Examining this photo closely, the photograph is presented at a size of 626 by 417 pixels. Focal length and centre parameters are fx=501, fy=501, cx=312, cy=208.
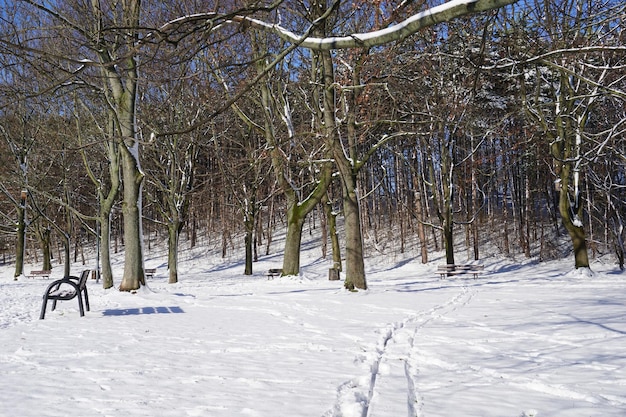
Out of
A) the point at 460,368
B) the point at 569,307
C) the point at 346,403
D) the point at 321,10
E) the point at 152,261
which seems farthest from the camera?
the point at 152,261

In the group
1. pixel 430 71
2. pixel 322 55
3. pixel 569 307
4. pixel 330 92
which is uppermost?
pixel 322 55

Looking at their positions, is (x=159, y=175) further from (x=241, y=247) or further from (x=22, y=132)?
(x=241, y=247)

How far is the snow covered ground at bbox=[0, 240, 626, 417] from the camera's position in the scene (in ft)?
11.9

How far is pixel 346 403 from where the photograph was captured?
364 cm

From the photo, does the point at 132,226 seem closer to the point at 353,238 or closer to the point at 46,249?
the point at 353,238

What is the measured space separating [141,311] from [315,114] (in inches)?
342

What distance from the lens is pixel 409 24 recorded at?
3.45 m

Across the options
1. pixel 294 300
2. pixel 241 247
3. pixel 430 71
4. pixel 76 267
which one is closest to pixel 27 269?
pixel 76 267

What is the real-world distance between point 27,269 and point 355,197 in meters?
35.8

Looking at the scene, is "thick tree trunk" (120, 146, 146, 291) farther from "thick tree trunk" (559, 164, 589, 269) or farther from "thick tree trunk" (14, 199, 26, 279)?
"thick tree trunk" (14, 199, 26, 279)

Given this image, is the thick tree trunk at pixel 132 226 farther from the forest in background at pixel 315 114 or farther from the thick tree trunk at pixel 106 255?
the thick tree trunk at pixel 106 255

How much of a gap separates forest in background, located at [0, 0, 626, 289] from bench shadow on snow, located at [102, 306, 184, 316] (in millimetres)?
3044

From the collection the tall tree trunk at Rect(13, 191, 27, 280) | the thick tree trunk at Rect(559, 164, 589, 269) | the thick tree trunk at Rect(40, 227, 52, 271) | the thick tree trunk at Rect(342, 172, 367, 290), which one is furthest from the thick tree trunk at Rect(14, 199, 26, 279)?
the thick tree trunk at Rect(559, 164, 589, 269)

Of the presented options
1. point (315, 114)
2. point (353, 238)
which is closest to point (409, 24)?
point (353, 238)
